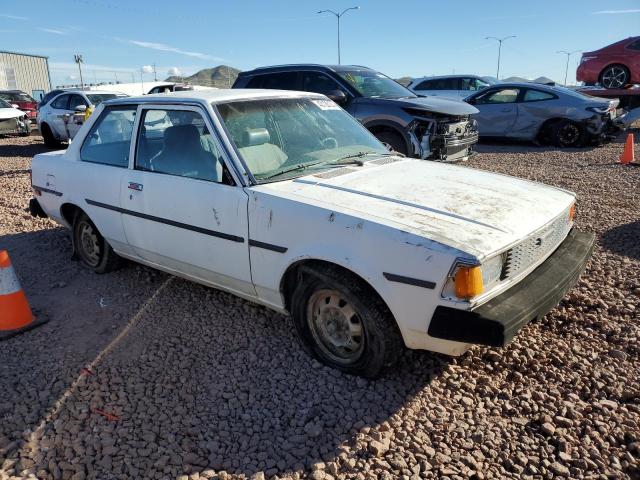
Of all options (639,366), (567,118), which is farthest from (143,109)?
(567,118)

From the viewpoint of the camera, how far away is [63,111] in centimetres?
1277

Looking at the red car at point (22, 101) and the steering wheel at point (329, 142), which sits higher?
the red car at point (22, 101)

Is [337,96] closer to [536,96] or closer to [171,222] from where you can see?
[171,222]

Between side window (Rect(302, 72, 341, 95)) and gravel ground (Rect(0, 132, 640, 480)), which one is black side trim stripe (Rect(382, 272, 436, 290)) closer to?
gravel ground (Rect(0, 132, 640, 480))

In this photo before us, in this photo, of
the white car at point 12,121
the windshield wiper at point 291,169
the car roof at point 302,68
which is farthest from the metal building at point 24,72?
the windshield wiper at point 291,169

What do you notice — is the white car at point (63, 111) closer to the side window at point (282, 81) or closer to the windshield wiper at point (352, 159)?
the side window at point (282, 81)

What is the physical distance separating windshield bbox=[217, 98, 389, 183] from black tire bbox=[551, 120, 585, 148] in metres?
8.64

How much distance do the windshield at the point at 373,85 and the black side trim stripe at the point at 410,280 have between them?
5851 mm

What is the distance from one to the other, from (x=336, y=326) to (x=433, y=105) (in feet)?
17.2

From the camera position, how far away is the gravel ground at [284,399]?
237cm

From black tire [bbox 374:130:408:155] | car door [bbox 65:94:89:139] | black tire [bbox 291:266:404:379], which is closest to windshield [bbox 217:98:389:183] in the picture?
black tire [bbox 291:266:404:379]

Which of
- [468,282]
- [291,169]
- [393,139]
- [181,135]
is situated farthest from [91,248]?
[393,139]

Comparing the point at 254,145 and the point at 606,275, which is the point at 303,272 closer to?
the point at 254,145

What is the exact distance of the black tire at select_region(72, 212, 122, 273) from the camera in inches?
178
